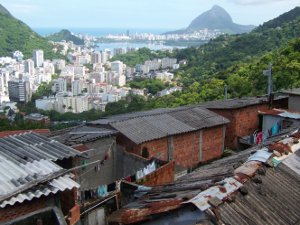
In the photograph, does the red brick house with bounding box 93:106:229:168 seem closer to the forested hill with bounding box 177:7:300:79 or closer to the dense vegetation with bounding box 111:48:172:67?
the forested hill with bounding box 177:7:300:79

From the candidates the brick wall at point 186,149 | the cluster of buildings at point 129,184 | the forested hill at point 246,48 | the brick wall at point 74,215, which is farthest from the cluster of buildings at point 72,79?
the brick wall at point 74,215

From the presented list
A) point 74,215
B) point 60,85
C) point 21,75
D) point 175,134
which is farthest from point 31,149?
point 21,75

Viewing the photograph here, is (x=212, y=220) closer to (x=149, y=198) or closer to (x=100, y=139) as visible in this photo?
(x=149, y=198)

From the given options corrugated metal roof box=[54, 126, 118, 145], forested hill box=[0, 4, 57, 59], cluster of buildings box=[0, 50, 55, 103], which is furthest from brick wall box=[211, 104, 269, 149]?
forested hill box=[0, 4, 57, 59]

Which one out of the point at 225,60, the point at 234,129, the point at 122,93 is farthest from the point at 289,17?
the point at 234,129

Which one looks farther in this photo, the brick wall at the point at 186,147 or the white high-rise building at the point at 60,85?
the white high-rise building at the point at 60,85

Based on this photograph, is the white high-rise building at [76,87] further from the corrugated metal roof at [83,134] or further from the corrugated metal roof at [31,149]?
the corrugated metal roof at [31,149]
